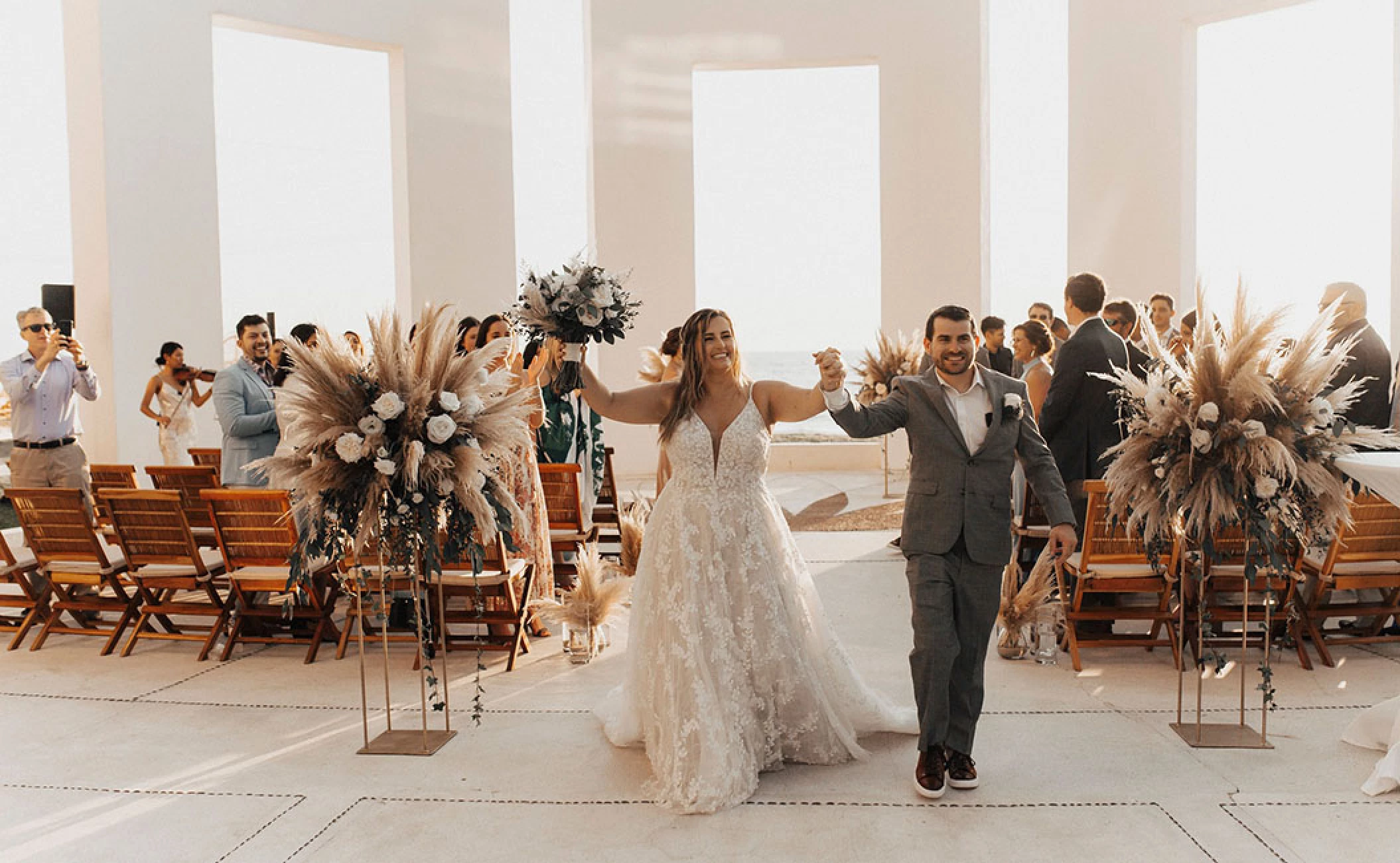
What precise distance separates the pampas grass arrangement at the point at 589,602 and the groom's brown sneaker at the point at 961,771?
2648mm

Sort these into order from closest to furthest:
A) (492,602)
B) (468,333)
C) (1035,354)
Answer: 1. (492,602)
2. (1035,354)
3. (468,333)

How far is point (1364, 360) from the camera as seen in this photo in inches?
303

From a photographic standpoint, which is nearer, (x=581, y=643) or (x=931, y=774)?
(x=931, y=774)

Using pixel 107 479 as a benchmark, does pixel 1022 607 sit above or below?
below

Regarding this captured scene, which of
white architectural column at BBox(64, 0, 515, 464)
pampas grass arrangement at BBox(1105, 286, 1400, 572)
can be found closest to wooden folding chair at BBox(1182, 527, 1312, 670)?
pampas grass arrangement at BBox(1105, 286, 1400, 572)

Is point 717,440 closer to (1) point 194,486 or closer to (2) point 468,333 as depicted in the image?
(2) point 468,333

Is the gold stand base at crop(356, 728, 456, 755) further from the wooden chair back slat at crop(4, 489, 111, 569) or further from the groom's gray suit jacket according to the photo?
the wooden chair back slat at crop(4, 489, 111, 569)

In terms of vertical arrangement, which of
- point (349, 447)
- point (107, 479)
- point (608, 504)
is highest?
point (349, 447)

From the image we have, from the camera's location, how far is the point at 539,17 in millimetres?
27953

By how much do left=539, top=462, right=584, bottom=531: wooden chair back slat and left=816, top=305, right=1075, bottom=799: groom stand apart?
3.71m

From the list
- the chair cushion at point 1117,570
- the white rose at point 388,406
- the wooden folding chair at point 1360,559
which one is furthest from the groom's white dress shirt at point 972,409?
the wooden folding chair at point 1360,559

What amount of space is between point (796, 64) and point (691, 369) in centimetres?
1252

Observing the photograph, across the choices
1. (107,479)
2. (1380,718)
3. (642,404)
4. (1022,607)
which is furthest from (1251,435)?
(107,479)

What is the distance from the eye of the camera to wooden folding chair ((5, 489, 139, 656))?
7.36 m
